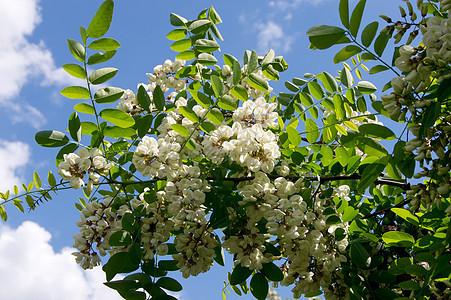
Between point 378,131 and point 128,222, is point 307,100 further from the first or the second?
point 128,222

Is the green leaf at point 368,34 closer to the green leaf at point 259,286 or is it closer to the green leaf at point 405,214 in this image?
the green leaf at point 405,214

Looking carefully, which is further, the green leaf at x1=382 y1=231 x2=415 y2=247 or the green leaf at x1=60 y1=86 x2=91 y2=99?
the green leaf at x1=60 y1=86 x2=91 y2=99

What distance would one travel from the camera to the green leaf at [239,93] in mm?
2051

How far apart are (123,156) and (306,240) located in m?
0.97

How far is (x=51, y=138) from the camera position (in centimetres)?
202

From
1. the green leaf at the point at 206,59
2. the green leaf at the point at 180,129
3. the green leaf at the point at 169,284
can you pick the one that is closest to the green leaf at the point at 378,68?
the green leaf at the point at 180,129

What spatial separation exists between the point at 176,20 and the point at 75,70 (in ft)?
2.69

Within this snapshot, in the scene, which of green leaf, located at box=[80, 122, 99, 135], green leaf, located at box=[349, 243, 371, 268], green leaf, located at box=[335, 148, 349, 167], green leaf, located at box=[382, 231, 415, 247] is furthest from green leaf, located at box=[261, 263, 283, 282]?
green leaf, located at box=[80, 122, 99, 135]

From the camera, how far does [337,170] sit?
2129mm

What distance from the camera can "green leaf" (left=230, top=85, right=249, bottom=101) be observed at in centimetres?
205

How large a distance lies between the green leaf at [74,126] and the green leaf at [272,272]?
1106 millimetres

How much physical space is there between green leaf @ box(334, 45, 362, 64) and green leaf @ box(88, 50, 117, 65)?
3.42ft

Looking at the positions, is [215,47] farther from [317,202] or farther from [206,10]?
[317,202]

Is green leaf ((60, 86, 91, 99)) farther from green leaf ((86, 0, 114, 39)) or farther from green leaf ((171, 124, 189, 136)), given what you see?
green leaf ((171, 124, 189, 136))
